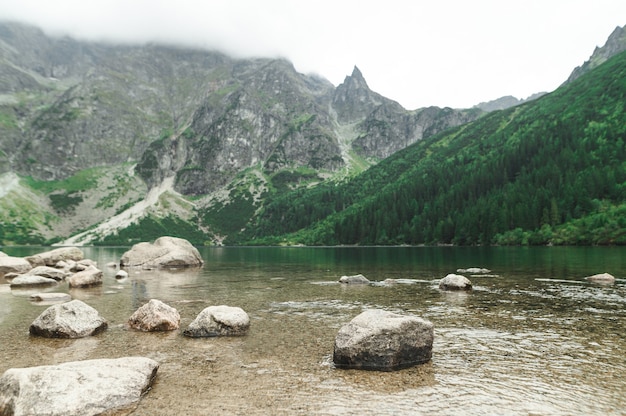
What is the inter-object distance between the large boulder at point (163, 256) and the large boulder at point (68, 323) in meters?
51.1

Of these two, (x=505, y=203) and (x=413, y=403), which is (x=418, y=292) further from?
(x=505, y=203)

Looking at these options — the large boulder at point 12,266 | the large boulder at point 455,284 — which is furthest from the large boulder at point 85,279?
the large boulder at point 455,284

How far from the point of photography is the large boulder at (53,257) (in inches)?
2613

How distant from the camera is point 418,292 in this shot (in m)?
33.7

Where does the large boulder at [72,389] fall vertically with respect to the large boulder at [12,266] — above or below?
above

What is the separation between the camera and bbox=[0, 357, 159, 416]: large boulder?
9.96m

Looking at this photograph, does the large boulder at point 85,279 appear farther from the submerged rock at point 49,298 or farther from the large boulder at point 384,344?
the large boulder at point 384,344

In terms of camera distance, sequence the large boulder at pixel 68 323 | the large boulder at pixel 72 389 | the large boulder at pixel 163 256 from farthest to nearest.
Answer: the large boulder at pixel 163 256 < the large boulder at pixel 68 323 < the large boulder at pixel 72 389

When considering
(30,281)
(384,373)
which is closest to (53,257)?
(30,281)

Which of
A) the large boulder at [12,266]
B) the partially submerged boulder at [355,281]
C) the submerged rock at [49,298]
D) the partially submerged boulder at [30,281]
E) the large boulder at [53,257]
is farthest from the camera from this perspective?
the large boulder at [53,257]

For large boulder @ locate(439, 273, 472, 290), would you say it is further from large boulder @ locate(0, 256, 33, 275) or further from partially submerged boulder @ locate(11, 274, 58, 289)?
large boulder @ locate(0, 256, 33, 275)

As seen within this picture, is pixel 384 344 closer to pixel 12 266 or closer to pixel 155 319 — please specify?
pixel 155 319

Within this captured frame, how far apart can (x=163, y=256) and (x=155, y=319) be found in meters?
53.9

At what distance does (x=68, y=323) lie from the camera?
778 inches
